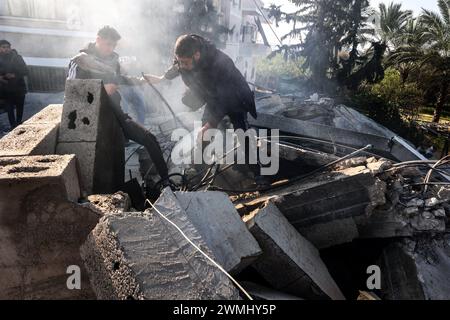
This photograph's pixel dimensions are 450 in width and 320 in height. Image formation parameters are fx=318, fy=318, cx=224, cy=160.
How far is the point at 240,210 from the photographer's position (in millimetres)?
3109

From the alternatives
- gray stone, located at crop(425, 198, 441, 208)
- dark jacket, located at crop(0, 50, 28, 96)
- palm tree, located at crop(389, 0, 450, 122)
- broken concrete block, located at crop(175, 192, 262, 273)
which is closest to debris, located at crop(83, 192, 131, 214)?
broken concrete block, located at crop(175, 192, 262, 273)

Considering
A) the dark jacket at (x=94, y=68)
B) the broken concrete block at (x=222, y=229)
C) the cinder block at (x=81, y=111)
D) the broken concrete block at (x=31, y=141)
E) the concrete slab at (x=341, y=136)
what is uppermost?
the dark jacket at (x=94, y=68)

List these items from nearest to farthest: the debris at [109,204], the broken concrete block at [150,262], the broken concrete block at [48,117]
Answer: the broken concrete block at [150,262] → the debris at [109,204] → the broken concrete block at [48,117]

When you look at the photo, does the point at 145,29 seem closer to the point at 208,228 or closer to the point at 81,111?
the point at 81,111

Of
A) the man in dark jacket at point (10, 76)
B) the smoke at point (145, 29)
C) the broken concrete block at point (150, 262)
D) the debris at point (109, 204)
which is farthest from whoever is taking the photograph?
the smoke at point (145, 29)

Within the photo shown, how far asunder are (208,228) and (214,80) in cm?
220

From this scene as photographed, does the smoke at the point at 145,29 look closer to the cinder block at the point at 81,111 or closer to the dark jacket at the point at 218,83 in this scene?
the dark jacket at the point at 218,83

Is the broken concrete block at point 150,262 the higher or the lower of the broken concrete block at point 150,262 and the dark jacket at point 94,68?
the lower

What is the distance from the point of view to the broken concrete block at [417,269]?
271cm

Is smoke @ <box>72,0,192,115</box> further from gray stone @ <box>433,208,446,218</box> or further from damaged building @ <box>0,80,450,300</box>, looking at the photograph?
gray stone @ <box>433,208,446,218</box>

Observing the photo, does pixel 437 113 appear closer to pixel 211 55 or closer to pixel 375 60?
pixel 375 60

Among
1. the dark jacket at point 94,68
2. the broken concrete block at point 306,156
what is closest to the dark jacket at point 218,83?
the broken concrete block at point 306,156

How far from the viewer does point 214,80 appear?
13.4 feet

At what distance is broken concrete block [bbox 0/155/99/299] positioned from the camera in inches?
A: 91.1
